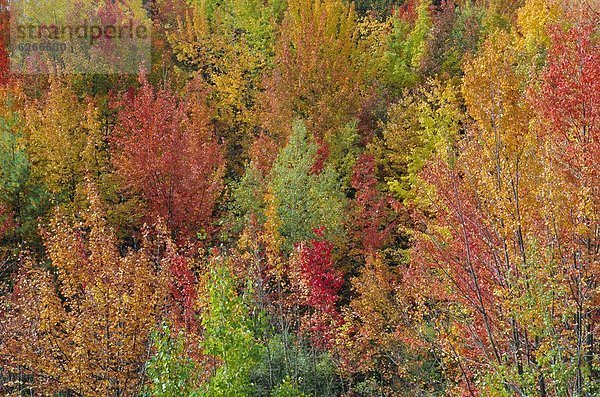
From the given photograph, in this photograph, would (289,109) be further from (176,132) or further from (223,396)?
(223,396)

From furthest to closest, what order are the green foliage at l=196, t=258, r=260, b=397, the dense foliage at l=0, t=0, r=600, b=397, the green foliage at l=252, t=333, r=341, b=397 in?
1. the green foliage at l=252, t=333, r=341, b=397
2. the green foliage at l=196, t=258, r=260, b=397
3. the dense foliage at l=0, t=0, r=600, b=397

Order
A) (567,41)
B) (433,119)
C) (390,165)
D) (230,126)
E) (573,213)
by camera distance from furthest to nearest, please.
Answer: (230,126) < (390,165) < (433,119) < (567,41) < (573,213)

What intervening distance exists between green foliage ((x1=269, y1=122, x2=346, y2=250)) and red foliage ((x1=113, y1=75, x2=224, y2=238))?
3245mm

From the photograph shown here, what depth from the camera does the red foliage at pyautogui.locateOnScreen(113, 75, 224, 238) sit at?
2584 centimetres

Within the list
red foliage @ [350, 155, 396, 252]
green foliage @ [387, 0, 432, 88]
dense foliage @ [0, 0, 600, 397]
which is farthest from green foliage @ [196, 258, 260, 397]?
green foliage @ [387, 0, 432, 88]

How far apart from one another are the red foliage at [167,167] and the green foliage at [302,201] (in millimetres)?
3245

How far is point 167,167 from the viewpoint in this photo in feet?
86.1

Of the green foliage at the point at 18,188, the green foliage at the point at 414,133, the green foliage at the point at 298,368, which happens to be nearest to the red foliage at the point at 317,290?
the green foliage at the point at 298,368

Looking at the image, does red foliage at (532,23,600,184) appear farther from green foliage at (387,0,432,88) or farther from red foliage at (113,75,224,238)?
green foliage at (387,0,432,88)

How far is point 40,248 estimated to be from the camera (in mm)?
25766

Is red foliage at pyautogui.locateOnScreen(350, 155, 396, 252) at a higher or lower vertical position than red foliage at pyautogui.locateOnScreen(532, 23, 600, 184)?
lower

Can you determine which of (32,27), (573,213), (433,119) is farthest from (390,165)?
(32,27)

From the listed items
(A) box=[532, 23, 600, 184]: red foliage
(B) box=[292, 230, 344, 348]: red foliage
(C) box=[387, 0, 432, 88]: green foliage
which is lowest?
(B) box=[292, 230, 344, 348]: red foliage

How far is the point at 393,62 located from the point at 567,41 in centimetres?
2136
